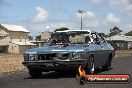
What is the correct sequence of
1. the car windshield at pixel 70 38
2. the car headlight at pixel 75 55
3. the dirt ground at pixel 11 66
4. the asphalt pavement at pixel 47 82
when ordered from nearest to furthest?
1. the asphalt pavement at pixel 47 82
2. the car headlight at pixel 75 55
3. the car windshield at pixel 70 38
4. the dirt ground at pixel 11 66

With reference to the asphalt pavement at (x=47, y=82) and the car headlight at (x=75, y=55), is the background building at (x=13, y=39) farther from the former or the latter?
the car headlight at (x=75, y=55)

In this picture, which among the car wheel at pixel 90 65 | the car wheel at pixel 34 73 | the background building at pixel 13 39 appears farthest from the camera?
the background building at pixel 13 39

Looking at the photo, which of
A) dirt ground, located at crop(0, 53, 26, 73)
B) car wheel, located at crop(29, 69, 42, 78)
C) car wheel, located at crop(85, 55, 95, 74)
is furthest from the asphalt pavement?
dirt ground, located at crop(0, 53, 26, 73)

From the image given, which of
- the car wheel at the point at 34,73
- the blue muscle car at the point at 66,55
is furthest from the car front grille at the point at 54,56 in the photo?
the car wheel at the point at 34,73

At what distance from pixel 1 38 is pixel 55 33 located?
74351 mm

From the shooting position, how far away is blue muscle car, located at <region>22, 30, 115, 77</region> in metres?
12.0

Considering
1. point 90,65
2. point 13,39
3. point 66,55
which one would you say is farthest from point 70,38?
point 13,39

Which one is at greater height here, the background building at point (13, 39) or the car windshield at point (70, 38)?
the background building at point (13, 39)

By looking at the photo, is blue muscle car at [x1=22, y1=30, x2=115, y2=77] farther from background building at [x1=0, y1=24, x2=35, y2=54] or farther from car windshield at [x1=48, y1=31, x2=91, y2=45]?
background building at [x1=0, y1=24, x2=35, y2=54]

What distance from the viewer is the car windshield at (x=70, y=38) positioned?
14.0 m

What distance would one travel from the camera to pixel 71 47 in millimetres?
12492

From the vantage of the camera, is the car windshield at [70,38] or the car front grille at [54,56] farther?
the car windshield at [70,38]

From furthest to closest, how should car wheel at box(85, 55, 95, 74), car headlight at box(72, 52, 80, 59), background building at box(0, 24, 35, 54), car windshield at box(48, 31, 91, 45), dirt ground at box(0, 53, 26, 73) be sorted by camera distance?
background building at box(0, 24, 35, 54) < dirt ground at box(0, 53, 26, 73) < car windshield at box(48, 31, 91, 45) < car wheel at box(85, 55, 95, 74) < car headlight at box(72, 52, 80, 59)

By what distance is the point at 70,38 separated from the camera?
14.2 metres
